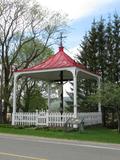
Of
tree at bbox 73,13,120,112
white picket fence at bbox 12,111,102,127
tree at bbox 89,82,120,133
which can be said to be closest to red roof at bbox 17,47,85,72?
tree at bbox 89,82,120,133

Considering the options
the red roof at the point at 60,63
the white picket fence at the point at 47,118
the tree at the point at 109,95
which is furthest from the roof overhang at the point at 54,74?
the white picket fence at the point at 47,118

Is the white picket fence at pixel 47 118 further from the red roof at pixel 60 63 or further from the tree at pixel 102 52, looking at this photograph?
the tree at pixel 102 52

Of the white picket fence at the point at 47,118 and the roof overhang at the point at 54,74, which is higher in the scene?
the roof overhang at the point at 54,74

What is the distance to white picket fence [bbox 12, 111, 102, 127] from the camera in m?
25.6

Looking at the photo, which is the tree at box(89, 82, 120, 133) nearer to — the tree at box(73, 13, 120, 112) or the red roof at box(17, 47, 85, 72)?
the red roof at box(17, 47, 85, 72)

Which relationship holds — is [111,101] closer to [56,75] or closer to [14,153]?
[56,75]

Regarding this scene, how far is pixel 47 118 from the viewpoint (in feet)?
86.1

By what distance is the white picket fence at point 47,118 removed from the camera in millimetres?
25625

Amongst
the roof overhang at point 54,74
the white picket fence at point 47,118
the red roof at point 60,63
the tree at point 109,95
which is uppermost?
the red roof at point 60,63

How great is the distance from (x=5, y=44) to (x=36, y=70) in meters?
11.6

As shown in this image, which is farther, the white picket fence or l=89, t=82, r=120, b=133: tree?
the white picket fence

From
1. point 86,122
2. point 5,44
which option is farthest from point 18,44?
point 86,122

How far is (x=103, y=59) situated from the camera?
36.5 meters

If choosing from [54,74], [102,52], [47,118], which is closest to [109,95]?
[47,118]
